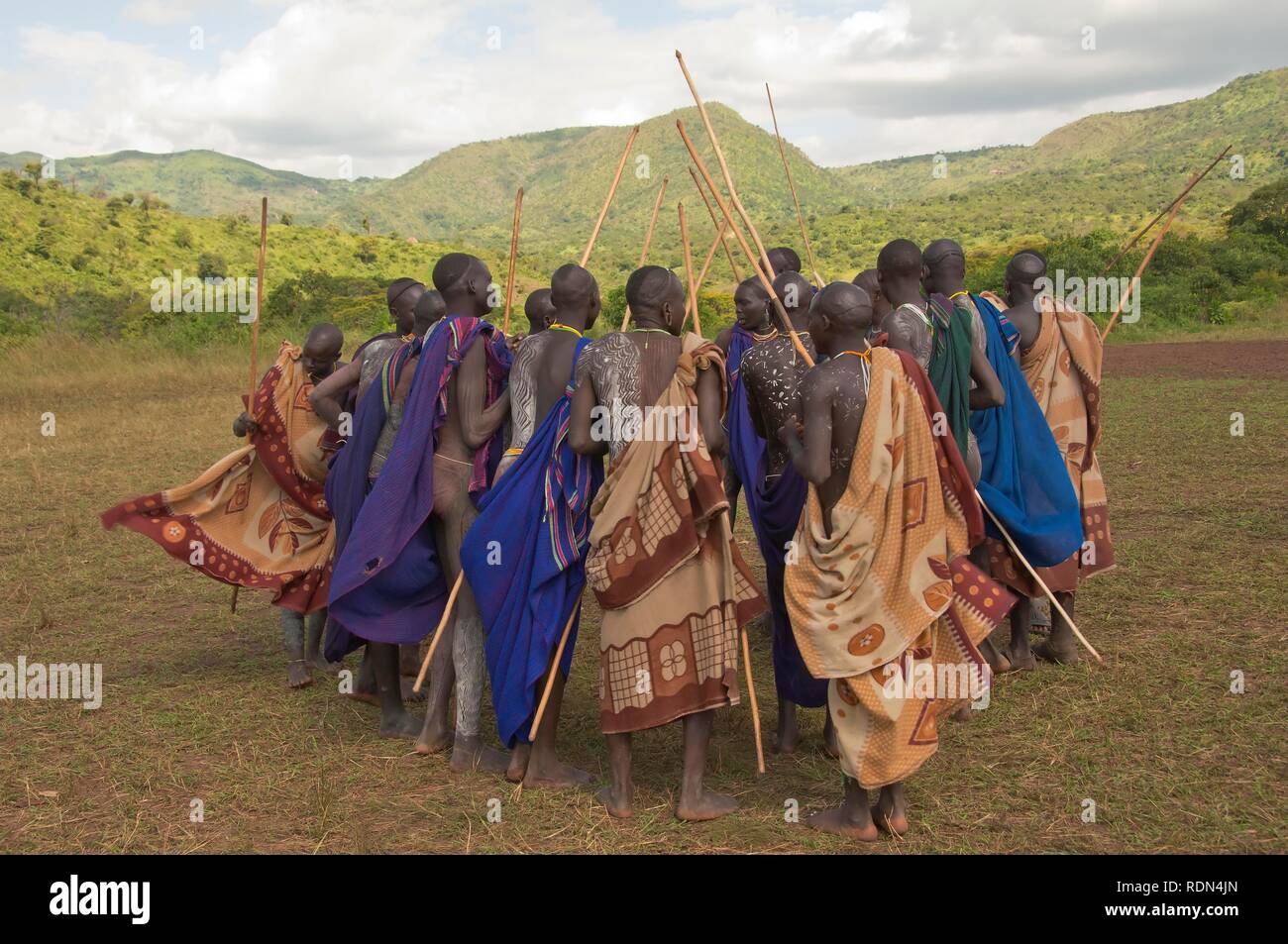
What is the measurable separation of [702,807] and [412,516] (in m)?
1.75

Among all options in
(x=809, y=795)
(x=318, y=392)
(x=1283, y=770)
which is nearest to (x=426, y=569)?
(x=318, y=392)

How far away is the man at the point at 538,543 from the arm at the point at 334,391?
1170 millimetres

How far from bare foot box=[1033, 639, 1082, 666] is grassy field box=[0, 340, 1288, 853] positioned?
14 cm

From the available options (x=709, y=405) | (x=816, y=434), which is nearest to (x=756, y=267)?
(x=709, y=405)

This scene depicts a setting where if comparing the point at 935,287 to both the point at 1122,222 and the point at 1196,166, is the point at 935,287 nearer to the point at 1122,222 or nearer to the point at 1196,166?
the point at 1122,222

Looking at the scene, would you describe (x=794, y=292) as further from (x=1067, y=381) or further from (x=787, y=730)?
(x=787, y=730)

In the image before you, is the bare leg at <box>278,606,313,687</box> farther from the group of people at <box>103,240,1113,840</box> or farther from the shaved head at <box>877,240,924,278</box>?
the shaved head at <box>877,240,924,278</box>

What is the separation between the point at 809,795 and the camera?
4.37m

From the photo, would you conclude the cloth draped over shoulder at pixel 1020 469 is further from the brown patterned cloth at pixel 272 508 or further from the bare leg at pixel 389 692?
the brown patterned cloth at pixel 272 508

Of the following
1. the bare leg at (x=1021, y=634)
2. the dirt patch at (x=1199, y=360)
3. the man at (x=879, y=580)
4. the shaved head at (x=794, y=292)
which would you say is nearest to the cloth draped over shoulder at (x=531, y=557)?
the man at (x=879, y=580)

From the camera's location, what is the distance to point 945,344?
5.17 m

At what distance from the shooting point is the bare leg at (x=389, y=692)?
5.16m

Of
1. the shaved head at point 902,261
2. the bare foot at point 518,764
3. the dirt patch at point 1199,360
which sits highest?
the dirt patch at point 1199,360

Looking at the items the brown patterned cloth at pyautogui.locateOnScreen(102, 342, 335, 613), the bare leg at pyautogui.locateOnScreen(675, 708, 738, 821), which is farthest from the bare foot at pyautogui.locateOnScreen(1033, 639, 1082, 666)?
the brown patterned cloth at pyautogui.locateOnScreen(102, 342, 335, 613)
